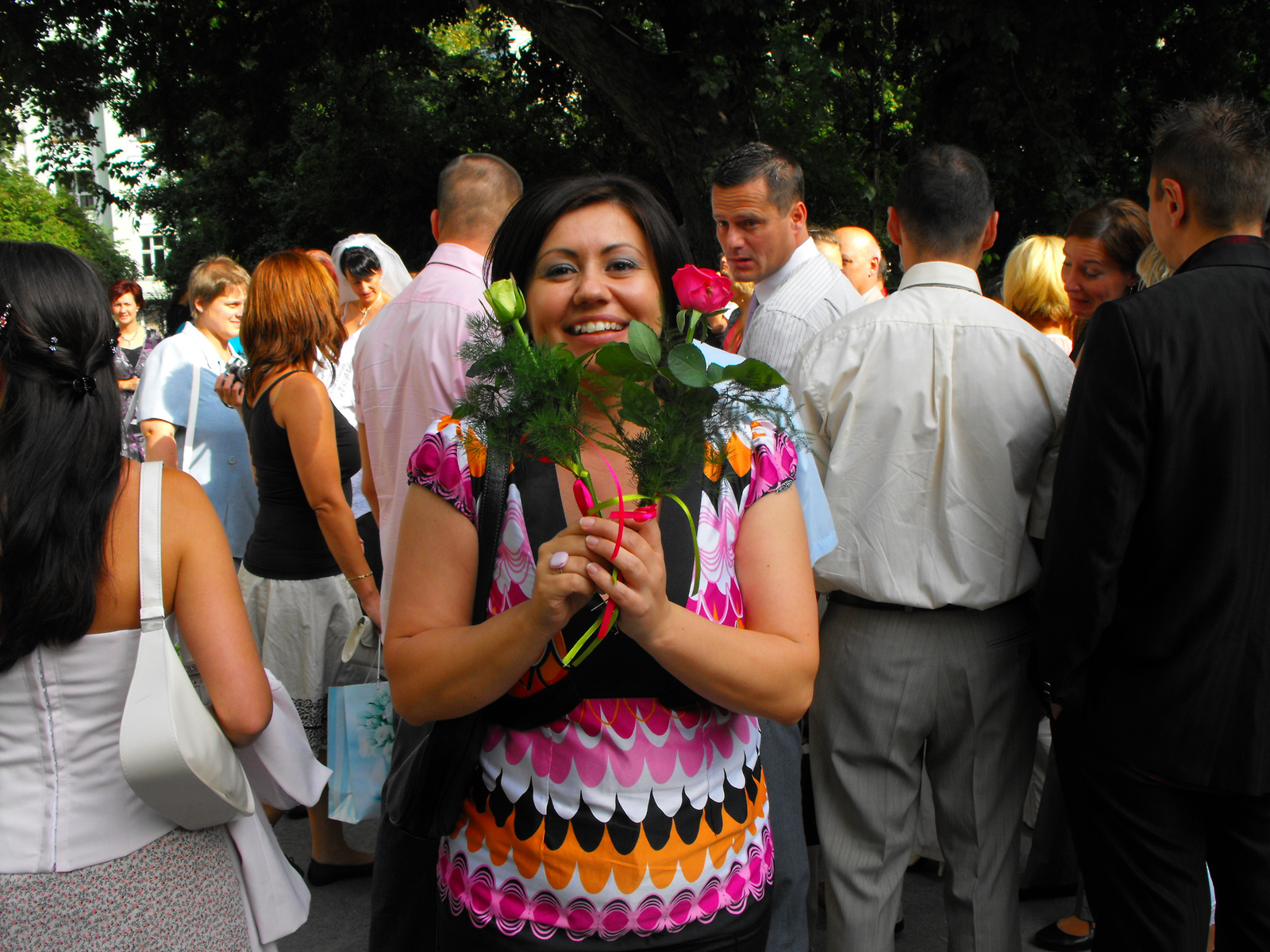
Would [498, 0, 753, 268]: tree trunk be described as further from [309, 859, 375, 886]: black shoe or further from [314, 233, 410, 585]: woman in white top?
[309, 859, 375, 886]: black shoe

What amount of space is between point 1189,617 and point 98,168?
15800mm

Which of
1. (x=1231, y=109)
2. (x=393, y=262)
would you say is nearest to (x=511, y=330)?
(x=1231, y=109)

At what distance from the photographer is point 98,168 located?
14031mm

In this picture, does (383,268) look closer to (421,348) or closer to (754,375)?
(421,348)

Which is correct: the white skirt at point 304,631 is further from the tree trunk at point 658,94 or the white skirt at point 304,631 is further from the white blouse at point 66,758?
the tree trunk at point 658,94

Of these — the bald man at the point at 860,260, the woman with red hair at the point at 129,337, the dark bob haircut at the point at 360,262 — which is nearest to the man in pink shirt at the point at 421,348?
the dark bob haircut at the point at 360,262

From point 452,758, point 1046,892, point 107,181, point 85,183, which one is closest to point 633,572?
point 452,758

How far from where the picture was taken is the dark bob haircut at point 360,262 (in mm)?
4961

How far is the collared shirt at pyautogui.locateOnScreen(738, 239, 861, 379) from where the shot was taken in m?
3.47

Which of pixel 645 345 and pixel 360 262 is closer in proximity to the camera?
pixel 645 345

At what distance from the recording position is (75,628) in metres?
1.57

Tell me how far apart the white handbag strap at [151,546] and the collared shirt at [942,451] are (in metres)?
1.63

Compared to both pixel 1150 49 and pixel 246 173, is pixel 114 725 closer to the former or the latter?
pixel 1150 49

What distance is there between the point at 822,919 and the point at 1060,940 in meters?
0.79
